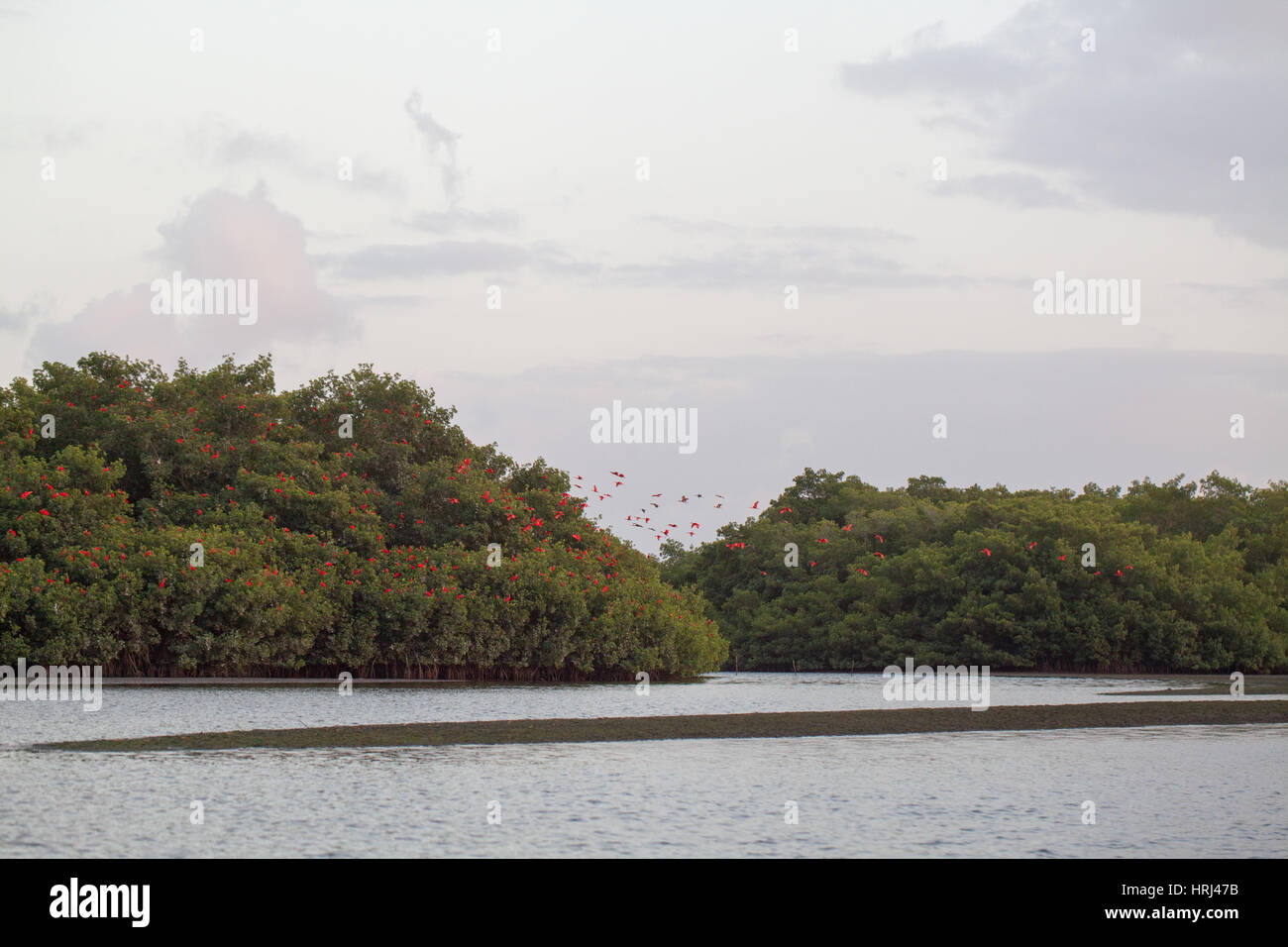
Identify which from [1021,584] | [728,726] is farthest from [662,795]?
[1021,584]

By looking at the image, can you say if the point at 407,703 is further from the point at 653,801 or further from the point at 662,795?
the point at 653,801

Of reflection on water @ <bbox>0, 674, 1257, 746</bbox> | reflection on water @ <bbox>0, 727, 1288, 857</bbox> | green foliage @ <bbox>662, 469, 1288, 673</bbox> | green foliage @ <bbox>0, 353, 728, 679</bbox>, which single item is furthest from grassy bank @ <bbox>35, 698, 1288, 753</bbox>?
green foliage @ <bbox>662, 469, 1288, 673</bbox>

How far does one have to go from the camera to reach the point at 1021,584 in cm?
7181

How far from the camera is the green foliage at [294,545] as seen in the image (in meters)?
42.2

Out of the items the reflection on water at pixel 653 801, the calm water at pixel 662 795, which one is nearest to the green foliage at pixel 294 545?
the calm water at pixel 662 795

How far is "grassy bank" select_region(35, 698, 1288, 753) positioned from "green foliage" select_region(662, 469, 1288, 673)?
3376cm

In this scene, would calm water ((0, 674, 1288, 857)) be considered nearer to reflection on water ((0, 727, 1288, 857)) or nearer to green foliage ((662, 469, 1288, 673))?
reflection on water ((0, 727, 1288, 857))

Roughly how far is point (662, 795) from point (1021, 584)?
56.8 m

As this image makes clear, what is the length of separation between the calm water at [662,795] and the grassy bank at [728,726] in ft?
3.65

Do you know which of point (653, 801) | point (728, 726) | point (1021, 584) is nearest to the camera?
point (653, 801)

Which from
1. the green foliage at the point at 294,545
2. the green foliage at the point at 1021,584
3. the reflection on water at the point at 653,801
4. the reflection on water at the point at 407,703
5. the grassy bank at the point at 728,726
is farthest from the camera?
the green foliage at the point at 1021,584

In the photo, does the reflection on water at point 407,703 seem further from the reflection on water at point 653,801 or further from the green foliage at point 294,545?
the reflection on water at point 653,801

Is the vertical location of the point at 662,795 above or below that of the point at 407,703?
above
